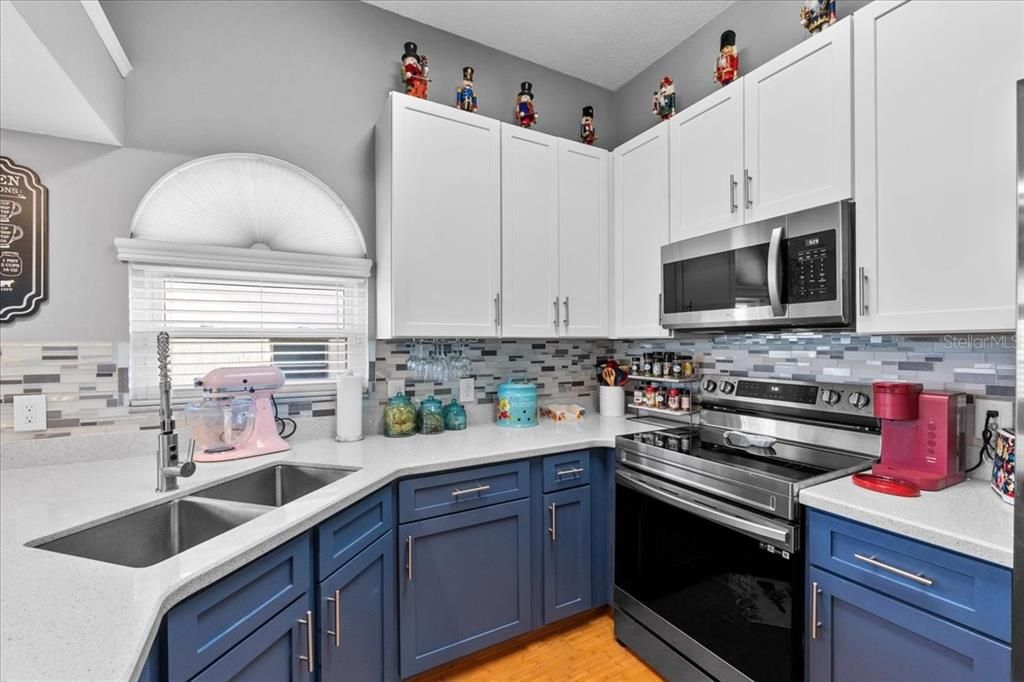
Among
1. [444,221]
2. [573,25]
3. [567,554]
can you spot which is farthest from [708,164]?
[567,554]

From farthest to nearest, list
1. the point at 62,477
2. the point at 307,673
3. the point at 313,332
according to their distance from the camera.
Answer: the point at 313,332 → the point at 62,477 → the point at 307,673

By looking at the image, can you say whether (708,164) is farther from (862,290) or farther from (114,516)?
(114,516)

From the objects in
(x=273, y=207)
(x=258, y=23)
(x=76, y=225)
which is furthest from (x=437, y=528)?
(x=258, y=23)

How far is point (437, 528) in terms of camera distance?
175cm

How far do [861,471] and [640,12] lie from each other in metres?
2.22

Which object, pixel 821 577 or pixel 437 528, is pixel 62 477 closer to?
pixel 437 528

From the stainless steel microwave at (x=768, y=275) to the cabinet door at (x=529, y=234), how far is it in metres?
0.58

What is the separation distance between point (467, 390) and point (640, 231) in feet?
3.94

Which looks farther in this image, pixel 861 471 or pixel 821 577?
pixel 861 471

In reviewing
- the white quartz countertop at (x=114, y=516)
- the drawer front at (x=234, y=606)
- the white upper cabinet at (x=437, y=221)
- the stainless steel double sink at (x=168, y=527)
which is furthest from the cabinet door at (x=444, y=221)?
the drawer front at (x=234, y=606)

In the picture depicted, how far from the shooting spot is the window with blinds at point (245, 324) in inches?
70.7

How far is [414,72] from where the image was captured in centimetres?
218

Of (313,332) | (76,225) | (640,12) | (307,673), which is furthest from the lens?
(640,12)

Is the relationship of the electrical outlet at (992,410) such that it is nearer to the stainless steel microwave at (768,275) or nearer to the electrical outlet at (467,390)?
the stainless steel microwave at (768,275)
